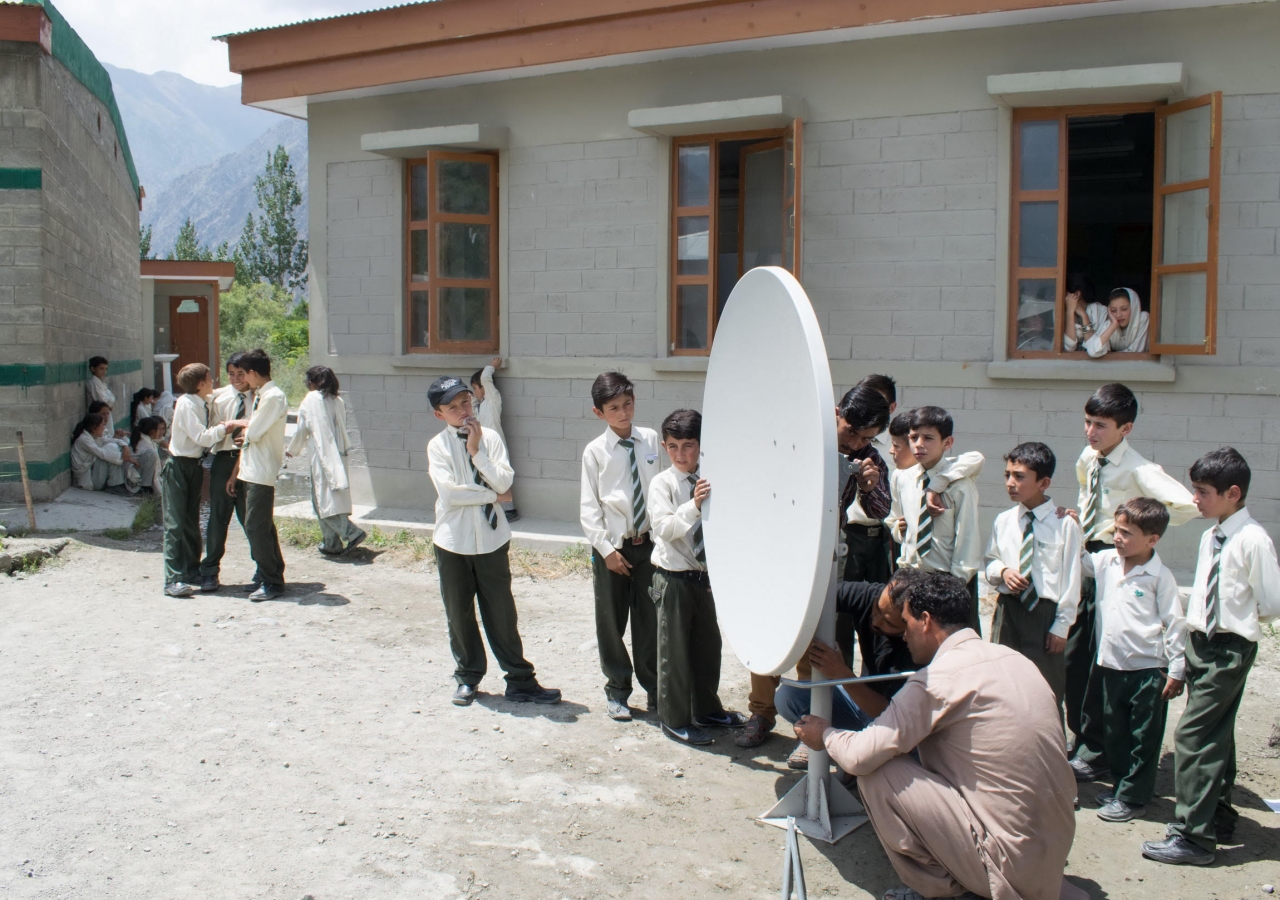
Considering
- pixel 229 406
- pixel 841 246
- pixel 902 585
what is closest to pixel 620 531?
pixel 902 585

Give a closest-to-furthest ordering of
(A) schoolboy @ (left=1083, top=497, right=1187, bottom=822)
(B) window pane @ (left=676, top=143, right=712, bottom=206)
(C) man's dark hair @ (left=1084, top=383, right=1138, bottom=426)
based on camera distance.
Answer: (A) schoolboy @ (left=1083, top=497, right=1187, bottom=822) → (C) man's dark hair @ (left=1084, top=383, right=1138, bottom=426) → (B) window pane @ (left=676, top=143, right=712, bottom=206)

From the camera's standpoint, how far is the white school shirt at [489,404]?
807 cm

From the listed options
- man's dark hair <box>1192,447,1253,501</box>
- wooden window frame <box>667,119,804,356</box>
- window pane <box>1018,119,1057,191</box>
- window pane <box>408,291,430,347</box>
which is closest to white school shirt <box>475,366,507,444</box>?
window pane <box>408,291,430,347</box>

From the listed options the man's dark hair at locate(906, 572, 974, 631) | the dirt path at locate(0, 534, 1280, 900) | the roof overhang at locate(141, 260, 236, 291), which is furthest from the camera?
the roof overhang at locate(141, 260, 236, 291)

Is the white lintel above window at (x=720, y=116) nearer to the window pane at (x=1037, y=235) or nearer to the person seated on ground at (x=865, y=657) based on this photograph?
the window pane at (x=1037, y=235)

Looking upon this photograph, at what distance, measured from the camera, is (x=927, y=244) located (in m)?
7.05

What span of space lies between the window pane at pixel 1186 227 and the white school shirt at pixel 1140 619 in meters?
3.48

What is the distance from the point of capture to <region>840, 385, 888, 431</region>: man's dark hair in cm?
379

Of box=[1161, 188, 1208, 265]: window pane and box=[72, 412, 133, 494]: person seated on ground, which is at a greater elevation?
box=[1161, 188, 1208, 265]: window pane

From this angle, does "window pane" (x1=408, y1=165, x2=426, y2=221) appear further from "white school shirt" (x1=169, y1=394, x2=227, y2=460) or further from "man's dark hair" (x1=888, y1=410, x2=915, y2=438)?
"man's dark hair" (x1=888, y1=410, x2=915, y2=438)

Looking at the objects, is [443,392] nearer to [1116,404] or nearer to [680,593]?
[680,593]

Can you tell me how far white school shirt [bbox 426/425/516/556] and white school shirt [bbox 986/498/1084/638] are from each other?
6.49ft

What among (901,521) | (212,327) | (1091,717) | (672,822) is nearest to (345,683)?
(672,822)

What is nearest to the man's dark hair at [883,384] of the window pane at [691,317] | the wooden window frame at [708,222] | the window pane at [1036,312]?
the window pane at [1036,312]
